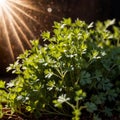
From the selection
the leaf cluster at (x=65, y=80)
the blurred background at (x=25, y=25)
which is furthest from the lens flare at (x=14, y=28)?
the leaf cluster at (x=65, y=80)

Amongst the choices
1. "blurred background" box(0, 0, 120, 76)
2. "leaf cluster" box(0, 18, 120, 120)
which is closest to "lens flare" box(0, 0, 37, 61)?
"blurred background" box(0, 0, 120, 76)

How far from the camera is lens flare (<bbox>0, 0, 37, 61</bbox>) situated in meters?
3.59

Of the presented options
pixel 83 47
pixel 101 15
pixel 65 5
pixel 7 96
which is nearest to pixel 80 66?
pixel 83 47

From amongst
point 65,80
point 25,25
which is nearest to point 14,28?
point 25,25

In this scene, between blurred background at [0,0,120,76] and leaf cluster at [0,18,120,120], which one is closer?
leaf cluster at [0,18,120,120]

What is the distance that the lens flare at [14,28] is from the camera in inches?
141

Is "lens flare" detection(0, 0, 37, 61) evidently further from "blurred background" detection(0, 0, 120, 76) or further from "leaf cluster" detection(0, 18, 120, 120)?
"leaf cluster" detection(0, 18, 120, 120)

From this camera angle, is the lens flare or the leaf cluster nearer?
the leaf cluster

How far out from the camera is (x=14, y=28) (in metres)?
3.63

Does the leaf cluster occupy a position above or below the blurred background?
below

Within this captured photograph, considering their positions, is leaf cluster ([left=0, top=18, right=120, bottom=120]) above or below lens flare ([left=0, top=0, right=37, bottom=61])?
below

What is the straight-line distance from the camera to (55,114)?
2.89 metres

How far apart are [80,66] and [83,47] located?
0.13 m

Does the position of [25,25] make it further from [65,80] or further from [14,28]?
[65,80]
